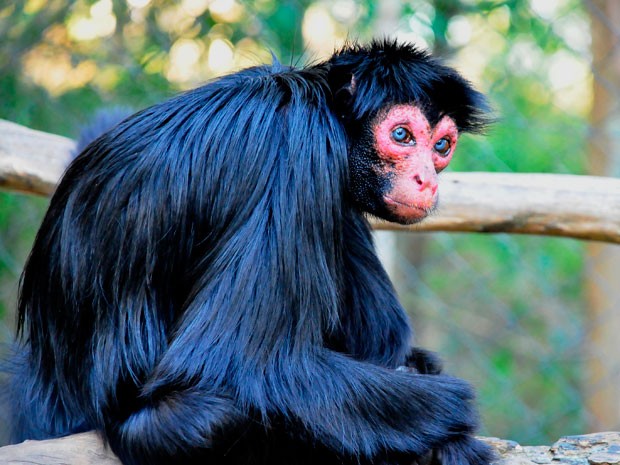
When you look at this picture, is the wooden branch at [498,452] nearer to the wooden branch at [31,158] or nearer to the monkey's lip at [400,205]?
the monkey's lip at [400,205]

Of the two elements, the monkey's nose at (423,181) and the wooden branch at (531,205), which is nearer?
the monkey's nose at (423,181)

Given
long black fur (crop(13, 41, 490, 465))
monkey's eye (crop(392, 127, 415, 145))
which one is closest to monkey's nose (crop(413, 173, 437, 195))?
monkey's eye (crop(392, 127, 415, 145))

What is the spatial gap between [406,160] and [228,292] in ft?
2.94

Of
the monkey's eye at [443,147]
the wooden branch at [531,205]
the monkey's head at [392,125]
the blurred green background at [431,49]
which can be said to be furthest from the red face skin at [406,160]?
the blurred green background at [431,49]

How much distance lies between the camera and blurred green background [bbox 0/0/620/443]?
6.30 meters

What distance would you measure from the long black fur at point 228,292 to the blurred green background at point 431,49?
8.86 ft

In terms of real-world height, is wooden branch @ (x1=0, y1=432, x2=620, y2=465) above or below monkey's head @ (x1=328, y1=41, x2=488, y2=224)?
below

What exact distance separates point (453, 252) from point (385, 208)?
172 inches

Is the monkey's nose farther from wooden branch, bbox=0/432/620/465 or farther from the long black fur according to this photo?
wooden branch, bbox=0/432/620/465

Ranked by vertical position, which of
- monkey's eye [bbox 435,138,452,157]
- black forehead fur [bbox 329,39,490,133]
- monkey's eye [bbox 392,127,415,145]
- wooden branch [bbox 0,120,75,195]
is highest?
black forehead fur [bbox 329,39,490,133]

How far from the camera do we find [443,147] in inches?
132

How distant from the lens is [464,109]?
346 cm

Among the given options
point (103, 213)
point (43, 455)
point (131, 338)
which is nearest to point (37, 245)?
point (103, 213)

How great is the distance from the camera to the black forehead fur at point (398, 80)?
3.16 m
